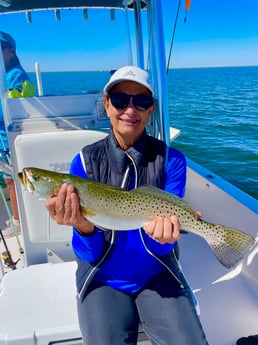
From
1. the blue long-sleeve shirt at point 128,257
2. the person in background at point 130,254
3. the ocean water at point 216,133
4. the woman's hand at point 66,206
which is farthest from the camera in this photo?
the ocean water at point 216,133

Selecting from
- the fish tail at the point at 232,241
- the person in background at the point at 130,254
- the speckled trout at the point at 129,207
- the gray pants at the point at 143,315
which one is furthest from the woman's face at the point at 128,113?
the gray pants at the point at 143,315

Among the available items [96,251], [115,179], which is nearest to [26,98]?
[115,179]

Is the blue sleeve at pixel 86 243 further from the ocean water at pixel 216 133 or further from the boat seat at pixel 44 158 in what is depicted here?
the ocean water at pixel 216 133

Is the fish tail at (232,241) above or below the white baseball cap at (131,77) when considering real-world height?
below

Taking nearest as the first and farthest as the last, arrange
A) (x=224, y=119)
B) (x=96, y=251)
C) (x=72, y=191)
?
1. (x=72, y=191)
2. (x=96, y=251)
3. (x=224, y=119)

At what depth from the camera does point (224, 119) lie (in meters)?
13.9

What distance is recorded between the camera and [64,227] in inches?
105

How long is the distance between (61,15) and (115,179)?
1650 millimetres

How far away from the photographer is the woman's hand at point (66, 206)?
162 centimetres

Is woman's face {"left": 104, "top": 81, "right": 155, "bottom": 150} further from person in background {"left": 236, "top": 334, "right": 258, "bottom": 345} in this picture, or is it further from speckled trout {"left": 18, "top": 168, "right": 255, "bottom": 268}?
person in background {"left": 236, "top": 334, "right": 258, "bottom": 345}

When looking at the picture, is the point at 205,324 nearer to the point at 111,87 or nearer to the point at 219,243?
the point at 219,243

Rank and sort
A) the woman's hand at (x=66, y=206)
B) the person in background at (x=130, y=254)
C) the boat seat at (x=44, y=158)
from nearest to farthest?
the woman's hand at (x=66, y=206) < the person in background at (x=130, y=254) < the boat seat at (x=44, y=158)

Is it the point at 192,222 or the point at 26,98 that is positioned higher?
the point at 26,98

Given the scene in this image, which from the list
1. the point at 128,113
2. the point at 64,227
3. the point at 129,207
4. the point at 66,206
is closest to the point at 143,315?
the point at 129,207
